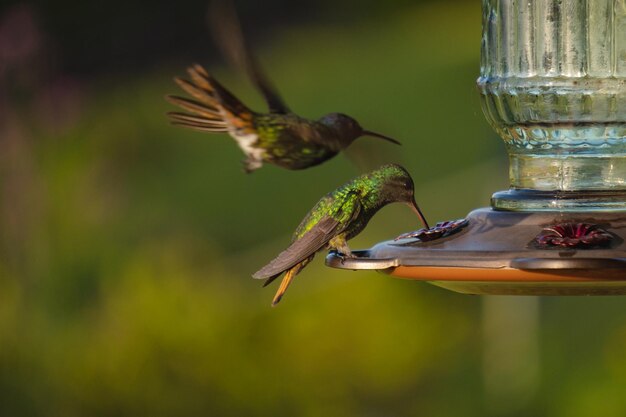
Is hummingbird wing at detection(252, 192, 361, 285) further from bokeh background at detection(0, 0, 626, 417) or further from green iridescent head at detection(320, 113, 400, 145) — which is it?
bokeh background at detection(0, 0, 626, 417)

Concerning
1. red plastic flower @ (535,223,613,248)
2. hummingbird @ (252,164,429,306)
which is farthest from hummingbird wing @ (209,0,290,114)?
red plastic flower @ (535,223,613,248)

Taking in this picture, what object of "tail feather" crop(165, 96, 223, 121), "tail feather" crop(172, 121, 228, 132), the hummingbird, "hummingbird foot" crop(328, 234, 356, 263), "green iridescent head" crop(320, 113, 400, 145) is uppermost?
"tail feather" crop(165, 96, 223, 121)

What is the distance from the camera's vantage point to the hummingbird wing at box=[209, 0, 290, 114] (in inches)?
130

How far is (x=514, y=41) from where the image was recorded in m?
2.48

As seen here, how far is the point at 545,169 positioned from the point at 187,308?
11.2 feet

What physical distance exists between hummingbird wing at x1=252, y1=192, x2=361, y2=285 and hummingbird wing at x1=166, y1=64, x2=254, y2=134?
0.90 m

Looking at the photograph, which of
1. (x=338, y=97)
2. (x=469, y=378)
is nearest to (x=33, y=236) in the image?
(x=469, y=378)

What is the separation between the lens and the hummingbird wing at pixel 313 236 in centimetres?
234

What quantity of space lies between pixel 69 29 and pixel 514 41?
5.04 metres

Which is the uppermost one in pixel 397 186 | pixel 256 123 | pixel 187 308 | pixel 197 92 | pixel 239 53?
pixel 239 53

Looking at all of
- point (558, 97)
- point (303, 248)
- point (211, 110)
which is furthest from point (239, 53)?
point (558, 97)

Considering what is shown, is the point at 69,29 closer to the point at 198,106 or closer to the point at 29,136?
the point at 29,136

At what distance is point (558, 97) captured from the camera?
2361 millimetres

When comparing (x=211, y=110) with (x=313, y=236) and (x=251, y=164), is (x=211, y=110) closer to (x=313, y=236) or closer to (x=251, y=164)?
(x=251, y=164)
